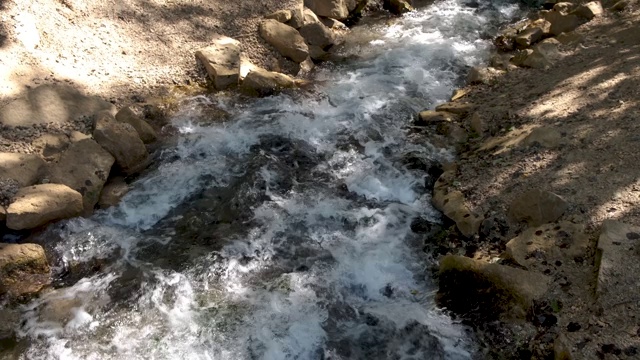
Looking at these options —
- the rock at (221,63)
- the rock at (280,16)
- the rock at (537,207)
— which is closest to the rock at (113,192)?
the rock at (221,63)

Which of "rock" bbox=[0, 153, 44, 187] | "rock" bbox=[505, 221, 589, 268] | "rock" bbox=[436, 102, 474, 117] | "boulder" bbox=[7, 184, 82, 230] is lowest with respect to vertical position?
"boulder" bbox=[7, 184, 82, 230]

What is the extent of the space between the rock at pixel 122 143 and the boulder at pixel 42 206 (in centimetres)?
84

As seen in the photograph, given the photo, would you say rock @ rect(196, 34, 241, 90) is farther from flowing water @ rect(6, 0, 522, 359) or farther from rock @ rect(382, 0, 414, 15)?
rock @ rect(382, 0, 414, 15)

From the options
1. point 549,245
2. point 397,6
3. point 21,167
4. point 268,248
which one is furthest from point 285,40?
point 549,245

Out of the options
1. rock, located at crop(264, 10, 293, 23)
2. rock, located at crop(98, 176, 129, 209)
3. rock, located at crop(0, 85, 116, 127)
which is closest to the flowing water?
rock, located at crop(98, 176, 129, 209)


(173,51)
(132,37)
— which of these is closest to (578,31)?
(173,51)

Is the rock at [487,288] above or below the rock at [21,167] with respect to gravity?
above

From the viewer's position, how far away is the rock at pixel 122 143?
6.64 metres

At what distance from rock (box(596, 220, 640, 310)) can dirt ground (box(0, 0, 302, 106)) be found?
6.08 m

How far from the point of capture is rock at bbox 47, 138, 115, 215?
614 centimetres

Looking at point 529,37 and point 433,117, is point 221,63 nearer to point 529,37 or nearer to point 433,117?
point 433,117

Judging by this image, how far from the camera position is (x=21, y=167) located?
238 inches

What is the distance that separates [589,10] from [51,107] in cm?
864

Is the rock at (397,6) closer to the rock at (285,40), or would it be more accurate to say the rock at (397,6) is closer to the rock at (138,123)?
the rock at (285,40)
